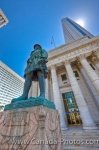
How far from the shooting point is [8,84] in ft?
309

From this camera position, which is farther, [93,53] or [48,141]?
[93,53]

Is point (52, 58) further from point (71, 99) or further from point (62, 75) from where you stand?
point (71, 99)

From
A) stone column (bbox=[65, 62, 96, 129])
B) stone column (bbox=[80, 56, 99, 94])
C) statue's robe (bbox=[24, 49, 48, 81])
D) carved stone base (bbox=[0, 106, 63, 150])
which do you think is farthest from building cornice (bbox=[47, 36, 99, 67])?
carved stone base (bbox=[0, 106, 63, 150])

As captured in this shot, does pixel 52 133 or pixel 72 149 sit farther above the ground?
pixel 52 133

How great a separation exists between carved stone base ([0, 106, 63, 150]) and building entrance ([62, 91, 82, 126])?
11.4 m

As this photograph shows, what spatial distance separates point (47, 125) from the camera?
2201mm

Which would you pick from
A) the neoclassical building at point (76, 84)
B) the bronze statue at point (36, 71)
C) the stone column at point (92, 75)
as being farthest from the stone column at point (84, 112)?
the bronze statue at point (36, 71)

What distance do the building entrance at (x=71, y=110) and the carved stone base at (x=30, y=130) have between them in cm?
1136

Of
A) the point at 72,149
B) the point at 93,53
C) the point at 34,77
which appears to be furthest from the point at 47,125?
the point at 93,53

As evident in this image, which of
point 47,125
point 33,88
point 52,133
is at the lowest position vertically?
point 52,133

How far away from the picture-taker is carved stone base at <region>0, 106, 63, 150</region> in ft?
6.55

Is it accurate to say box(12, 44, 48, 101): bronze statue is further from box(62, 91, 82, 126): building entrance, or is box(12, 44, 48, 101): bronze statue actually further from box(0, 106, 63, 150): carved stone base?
box(62, 91, 82, 126): building entrance

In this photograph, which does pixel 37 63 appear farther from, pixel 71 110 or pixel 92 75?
pixel 71 110

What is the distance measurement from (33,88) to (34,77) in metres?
12.2
